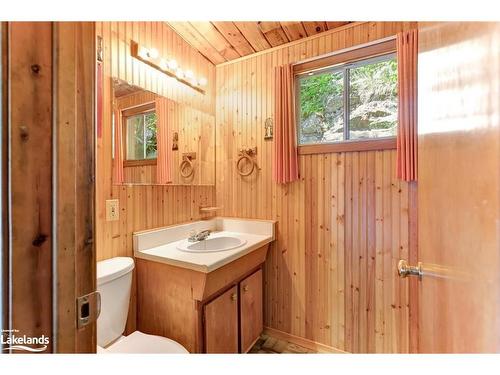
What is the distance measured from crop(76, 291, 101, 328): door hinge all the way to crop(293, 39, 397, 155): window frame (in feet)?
5.53

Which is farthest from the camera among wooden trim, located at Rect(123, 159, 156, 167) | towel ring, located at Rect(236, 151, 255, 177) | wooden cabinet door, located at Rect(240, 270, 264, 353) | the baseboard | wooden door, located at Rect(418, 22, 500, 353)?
towel ring, located at Rect(236, 151, 255, 177)

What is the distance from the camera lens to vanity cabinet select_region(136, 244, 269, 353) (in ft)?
4.34

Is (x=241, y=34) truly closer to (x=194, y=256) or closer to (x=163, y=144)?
(x=163, y=144)

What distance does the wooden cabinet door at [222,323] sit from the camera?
54.4 inches

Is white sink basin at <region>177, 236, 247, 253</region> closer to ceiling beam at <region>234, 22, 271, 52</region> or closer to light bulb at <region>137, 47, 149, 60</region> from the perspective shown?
light bulb at <region>137, 47, 149, 60</region>

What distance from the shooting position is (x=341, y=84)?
1849mm

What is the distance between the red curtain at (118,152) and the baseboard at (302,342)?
175 centimetres

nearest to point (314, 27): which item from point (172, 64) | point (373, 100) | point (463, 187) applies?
point (373, 100)

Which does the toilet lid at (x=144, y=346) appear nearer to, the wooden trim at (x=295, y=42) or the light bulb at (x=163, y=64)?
the light bulb at (x=163, y=64)

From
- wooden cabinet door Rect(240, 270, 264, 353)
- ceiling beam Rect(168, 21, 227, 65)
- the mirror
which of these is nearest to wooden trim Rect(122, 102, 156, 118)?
the mirror

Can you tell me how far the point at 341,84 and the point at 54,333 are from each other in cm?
211

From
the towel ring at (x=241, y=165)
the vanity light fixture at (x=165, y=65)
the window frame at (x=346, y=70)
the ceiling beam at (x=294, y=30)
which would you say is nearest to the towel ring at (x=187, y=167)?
the towel ring at (x=241, y=165)
